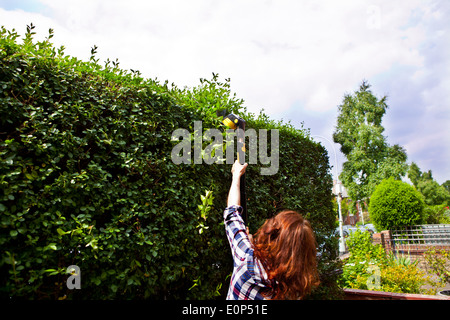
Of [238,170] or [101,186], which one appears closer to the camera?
[101,186]

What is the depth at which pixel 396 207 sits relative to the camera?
13430 mm

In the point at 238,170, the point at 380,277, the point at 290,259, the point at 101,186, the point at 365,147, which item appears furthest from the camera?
the point at 365,147

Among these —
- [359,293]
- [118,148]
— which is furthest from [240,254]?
[359,293]

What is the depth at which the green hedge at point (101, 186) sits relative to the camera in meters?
2.00

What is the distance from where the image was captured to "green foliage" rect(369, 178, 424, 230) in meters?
13.2

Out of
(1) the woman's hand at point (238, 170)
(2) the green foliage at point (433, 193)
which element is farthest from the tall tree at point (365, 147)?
(1) the woman's hand at point (238, 170)

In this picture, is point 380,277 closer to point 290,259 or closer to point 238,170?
point 238,170

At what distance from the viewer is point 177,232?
269 centimetres

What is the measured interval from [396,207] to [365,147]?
18.2 m

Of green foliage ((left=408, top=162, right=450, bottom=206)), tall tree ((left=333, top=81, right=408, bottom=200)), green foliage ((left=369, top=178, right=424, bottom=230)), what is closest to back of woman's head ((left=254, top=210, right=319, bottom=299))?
green foliage ((left=369, top=178, right=424, bottom=230))

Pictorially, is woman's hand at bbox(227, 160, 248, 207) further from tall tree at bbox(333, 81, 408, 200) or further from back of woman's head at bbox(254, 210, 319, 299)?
tall tree at bbox(333, 81, 408, 200)

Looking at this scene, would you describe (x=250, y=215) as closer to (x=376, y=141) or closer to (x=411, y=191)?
(x=411, y=191)

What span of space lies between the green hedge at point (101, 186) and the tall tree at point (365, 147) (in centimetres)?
2947

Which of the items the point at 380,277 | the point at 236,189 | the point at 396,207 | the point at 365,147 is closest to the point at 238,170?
the point at 236,189
